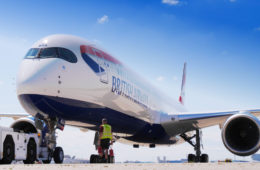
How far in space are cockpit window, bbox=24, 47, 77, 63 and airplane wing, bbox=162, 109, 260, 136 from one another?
6.70 meters

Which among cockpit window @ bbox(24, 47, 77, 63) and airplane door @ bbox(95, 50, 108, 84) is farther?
airplane door @ bbox(95, 50, 108, 84)

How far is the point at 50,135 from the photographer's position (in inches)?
355

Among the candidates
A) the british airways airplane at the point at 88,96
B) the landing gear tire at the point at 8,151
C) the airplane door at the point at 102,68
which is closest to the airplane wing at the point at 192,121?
the british airways airplane at the point at 88,96

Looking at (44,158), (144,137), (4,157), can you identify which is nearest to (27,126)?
(44,158)

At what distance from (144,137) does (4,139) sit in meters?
6.88

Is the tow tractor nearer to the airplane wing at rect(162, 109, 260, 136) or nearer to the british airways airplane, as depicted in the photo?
the british airways airplane

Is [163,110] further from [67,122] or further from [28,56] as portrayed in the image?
[28,56]

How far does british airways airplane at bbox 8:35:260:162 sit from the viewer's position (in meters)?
8.45

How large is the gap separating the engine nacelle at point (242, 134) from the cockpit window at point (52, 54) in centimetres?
567

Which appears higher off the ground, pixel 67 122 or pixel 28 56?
pixel 28 56

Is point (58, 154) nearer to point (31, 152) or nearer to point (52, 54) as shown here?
point (31, 152)

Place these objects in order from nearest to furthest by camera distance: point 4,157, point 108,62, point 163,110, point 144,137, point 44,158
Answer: point 4,157 → point 44,158 → point 108,62 → point 144,137 → point 163,110

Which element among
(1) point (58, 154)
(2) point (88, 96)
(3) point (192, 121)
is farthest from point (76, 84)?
(3) point (192, 121)

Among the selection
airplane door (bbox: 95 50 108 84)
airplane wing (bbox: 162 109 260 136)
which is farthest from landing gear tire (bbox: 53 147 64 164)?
airplane wing (bbox: 162 109 260 136)
